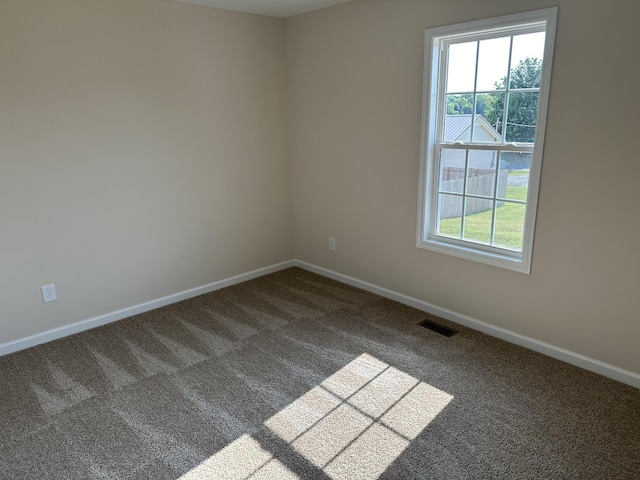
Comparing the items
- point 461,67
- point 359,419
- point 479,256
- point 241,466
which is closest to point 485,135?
point 461,67

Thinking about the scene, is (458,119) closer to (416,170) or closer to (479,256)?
(416,170)

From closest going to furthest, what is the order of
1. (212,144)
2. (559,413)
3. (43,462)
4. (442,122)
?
(43,462)
(559,413)
(442,122)
(212,144)

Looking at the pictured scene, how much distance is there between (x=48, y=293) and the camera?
295cm

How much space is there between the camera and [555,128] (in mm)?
2426

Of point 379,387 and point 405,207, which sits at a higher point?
point 405,207

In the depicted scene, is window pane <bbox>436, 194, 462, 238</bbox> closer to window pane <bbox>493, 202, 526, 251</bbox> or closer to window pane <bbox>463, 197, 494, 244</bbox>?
window pane <bbox>463, 197, 494, 244</bbox>

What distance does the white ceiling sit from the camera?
3.20 meters

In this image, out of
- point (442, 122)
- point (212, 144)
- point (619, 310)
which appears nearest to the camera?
point (619, 310)

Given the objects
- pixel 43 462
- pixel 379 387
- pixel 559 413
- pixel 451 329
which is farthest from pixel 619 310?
pixel 43 462

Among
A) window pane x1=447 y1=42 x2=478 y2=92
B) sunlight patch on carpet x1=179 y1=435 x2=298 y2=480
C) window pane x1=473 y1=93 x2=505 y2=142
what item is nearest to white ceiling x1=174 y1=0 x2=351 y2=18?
window pane x1=447 y1=42 x2=478 y2=92

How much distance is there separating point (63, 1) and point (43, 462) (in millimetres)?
2626

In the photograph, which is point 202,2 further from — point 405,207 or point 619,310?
point 619,310

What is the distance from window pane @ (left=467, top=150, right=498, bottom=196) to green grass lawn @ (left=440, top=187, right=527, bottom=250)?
0.44 ft

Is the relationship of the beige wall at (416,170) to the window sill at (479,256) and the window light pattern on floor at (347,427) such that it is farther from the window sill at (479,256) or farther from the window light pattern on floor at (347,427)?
the window light pattern on floor at (347,427)
